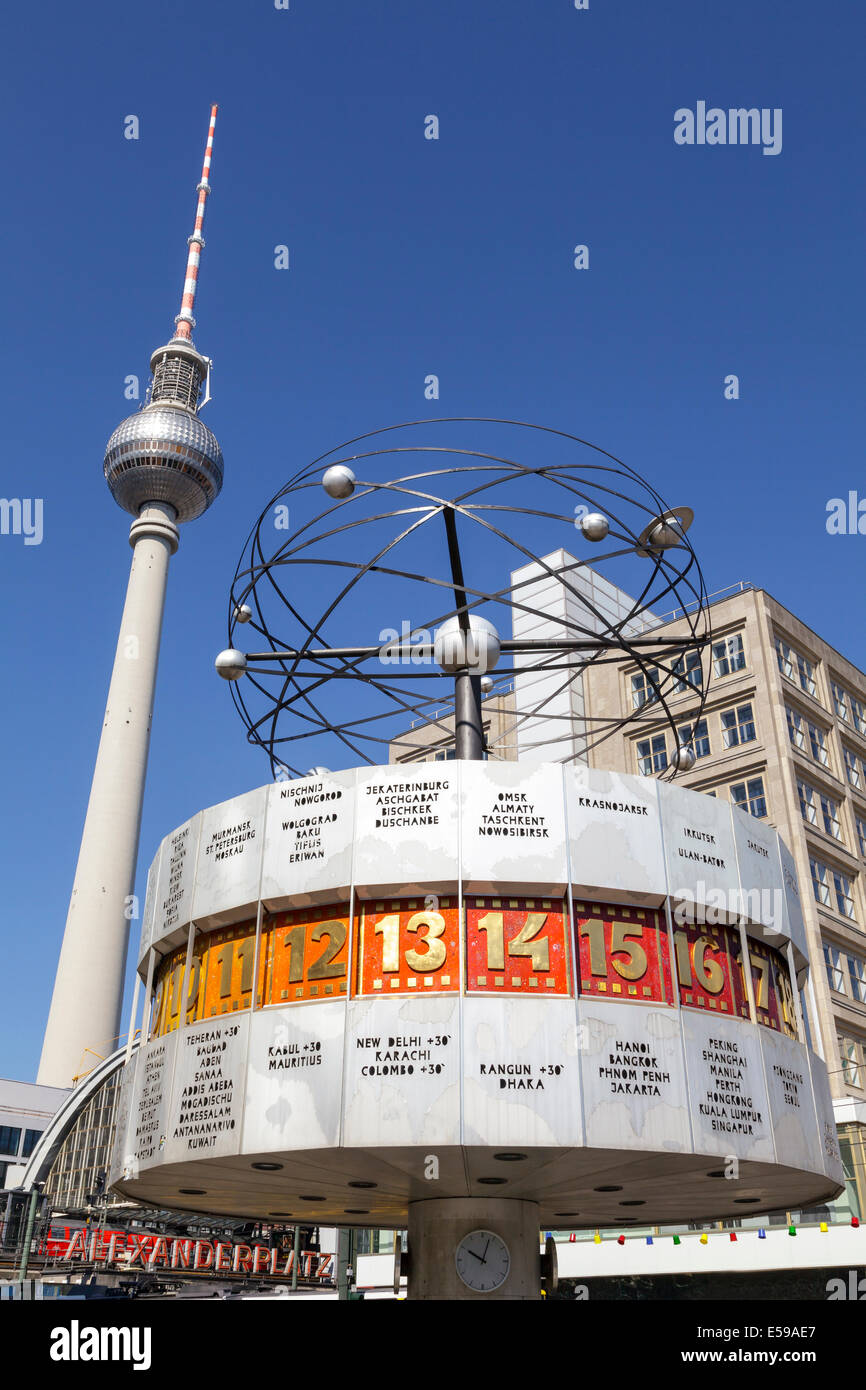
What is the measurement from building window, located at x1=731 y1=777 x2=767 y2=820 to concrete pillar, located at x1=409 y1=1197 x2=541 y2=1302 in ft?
118

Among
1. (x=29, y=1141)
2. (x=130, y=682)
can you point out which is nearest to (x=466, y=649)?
(x=29, y=1141)

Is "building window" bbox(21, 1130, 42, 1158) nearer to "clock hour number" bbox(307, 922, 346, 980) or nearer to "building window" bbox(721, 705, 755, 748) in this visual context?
"building window" bbox(721, 705, 755, 748)

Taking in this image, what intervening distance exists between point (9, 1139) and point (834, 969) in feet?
193

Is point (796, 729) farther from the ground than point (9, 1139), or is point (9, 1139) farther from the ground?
point (796, 729)

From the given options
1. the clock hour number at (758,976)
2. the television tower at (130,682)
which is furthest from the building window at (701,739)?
the television tower at (130,682)

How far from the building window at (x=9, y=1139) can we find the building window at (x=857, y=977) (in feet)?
195

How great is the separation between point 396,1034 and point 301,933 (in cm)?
215

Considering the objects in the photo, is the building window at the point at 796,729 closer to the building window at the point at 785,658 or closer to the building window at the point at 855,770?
the building window at the point at 785,658

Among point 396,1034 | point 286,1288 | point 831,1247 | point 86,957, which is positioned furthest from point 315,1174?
point 86,957

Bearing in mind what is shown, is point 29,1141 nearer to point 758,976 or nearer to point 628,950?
point 758,976

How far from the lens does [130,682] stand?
343 ft

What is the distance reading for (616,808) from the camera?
15.6 meters

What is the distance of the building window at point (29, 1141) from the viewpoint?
78.5 meters
